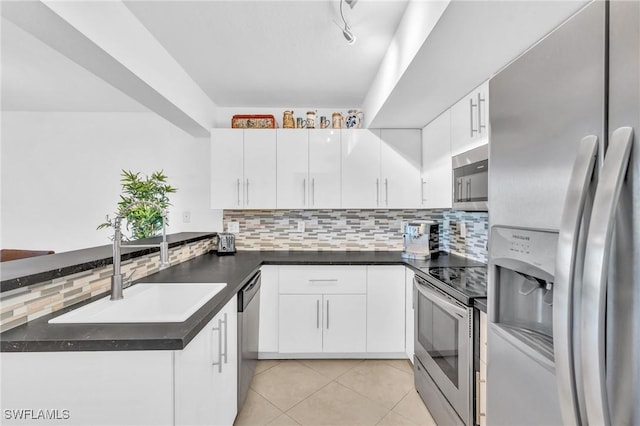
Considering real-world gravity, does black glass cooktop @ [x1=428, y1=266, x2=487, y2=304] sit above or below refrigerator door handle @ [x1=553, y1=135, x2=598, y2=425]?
below

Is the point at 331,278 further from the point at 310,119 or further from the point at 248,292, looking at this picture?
the point at 310,119

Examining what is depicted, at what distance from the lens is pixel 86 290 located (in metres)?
1.44

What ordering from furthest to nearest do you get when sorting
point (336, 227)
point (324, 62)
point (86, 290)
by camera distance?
point (336, 227) → point (324, 62) → point (86, 290)

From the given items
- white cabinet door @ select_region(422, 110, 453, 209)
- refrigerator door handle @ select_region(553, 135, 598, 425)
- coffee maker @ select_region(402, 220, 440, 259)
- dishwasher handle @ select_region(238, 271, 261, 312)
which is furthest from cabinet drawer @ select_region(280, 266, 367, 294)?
refrigerator door handle @ select_region(553, 135, 598, 425)

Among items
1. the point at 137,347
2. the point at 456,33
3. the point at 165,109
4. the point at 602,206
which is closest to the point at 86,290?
the point at 137,347

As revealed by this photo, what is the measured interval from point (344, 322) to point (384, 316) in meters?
0.34

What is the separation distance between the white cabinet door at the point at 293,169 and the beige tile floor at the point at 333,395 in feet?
4.62

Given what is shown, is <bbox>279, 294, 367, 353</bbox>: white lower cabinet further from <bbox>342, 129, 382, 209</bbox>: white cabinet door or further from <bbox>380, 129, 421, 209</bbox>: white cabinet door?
<bbox>380, 129, 421, 209</bbox>: white cabinet door

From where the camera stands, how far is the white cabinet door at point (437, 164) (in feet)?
7.72

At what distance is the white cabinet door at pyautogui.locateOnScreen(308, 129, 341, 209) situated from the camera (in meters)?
2.96

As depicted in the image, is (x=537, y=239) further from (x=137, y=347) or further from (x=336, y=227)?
(x=336, y=227)

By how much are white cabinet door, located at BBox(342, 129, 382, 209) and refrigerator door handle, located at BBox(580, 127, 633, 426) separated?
7.91 ft

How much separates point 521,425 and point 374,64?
2229 mm

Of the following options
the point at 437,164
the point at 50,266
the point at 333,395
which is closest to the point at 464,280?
the point at 437,164
